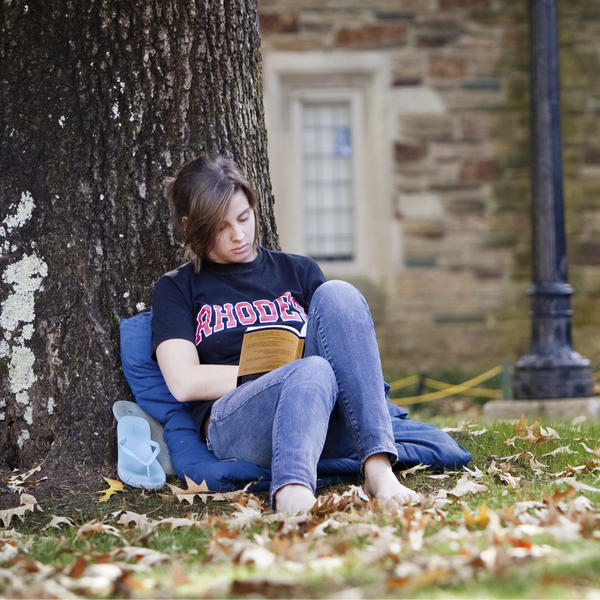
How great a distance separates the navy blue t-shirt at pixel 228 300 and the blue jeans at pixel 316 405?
21 centimetres

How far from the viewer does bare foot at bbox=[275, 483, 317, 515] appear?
3.09m

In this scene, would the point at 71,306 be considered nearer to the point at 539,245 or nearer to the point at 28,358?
the point at 28,358

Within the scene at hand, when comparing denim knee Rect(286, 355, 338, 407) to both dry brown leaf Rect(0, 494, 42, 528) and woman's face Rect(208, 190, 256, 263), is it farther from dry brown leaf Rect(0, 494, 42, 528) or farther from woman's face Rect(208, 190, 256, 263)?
dry brown leaf Rect(0, 494, 42, 528)

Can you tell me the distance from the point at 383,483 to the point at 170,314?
96cm

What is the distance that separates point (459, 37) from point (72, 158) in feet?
19.2

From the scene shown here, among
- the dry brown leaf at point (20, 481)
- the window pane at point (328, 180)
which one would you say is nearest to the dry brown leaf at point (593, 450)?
the dry brown leaf at point (20, 481)

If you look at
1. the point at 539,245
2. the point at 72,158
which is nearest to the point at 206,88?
the point at 72,158

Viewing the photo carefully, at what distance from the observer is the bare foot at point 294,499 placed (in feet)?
10.1

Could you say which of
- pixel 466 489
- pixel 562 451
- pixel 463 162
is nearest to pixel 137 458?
pixel 466 489

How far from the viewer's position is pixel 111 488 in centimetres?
364

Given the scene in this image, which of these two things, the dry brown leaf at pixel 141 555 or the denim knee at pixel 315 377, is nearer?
the dry brown leaf at pixel 141 555

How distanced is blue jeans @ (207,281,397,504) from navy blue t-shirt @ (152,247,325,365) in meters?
0.21

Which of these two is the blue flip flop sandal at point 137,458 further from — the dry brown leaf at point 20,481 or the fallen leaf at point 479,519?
the fallen leaf at point 479,519

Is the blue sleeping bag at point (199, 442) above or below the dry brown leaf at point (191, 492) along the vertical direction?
above
